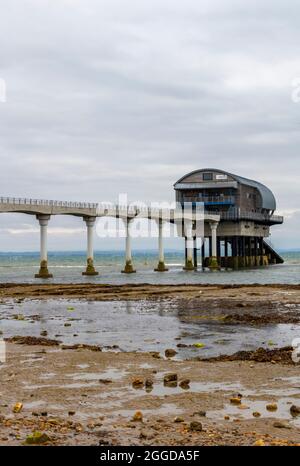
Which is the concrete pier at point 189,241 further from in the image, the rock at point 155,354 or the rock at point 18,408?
the rock at point 18,408

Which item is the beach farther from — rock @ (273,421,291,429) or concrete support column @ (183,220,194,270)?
concrete support column @ (183,220,194,270)

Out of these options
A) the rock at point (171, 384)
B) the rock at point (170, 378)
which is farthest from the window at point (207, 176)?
the rock at point (171, 384)

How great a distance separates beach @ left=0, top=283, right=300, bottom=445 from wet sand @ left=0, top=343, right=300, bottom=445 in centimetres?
2

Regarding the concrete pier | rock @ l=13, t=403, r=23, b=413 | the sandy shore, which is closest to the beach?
rock @ l=13, t=403, r=23, b=413

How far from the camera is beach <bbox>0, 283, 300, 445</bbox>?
29.5ft

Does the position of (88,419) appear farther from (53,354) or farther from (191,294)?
(191,294)

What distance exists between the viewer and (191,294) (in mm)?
39719

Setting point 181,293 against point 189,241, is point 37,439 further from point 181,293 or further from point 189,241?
point 189,241

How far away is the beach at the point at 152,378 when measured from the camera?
353 inches

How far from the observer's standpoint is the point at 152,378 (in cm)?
1291

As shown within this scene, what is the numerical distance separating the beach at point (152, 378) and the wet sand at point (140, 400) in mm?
19

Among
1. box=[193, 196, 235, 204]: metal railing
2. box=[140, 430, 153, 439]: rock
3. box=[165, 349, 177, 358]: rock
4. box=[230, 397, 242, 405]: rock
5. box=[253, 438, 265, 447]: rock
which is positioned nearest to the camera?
box=[253, 438, 265, 447]: rock

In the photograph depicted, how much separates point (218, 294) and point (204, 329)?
17487 millimetres
